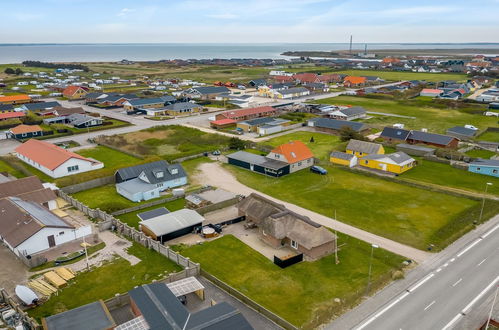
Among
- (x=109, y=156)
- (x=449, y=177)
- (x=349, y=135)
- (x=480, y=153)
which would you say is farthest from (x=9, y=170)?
(x=480, y=153)

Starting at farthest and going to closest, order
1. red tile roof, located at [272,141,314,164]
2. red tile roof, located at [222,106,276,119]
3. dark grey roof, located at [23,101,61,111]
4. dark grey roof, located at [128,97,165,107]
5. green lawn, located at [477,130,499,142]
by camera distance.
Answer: dark grey roof, located at [128,97,165,107] → dark grey roof, located at [23,101,61,111] → red tile roof, located at [222,106,276,119] → green lawn, located at [477,130,499,142] → red tile roof, located at [272,141,314,164]

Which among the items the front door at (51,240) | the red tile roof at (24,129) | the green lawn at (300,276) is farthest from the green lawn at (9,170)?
the green lawn at (300,276)

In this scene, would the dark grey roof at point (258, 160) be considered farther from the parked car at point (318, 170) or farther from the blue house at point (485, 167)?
the blue house at point (485, 167)

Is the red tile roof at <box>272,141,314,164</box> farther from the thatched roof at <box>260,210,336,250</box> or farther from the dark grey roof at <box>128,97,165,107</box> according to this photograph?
the dark grey roof at <box>128,97,165,107</box>

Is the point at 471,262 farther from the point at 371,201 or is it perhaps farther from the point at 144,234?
the point at 144,234

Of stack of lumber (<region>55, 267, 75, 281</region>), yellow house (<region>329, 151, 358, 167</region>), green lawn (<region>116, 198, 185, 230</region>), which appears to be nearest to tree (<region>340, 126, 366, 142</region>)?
yellow house (<region>329, 151, 358, 167</region>)
